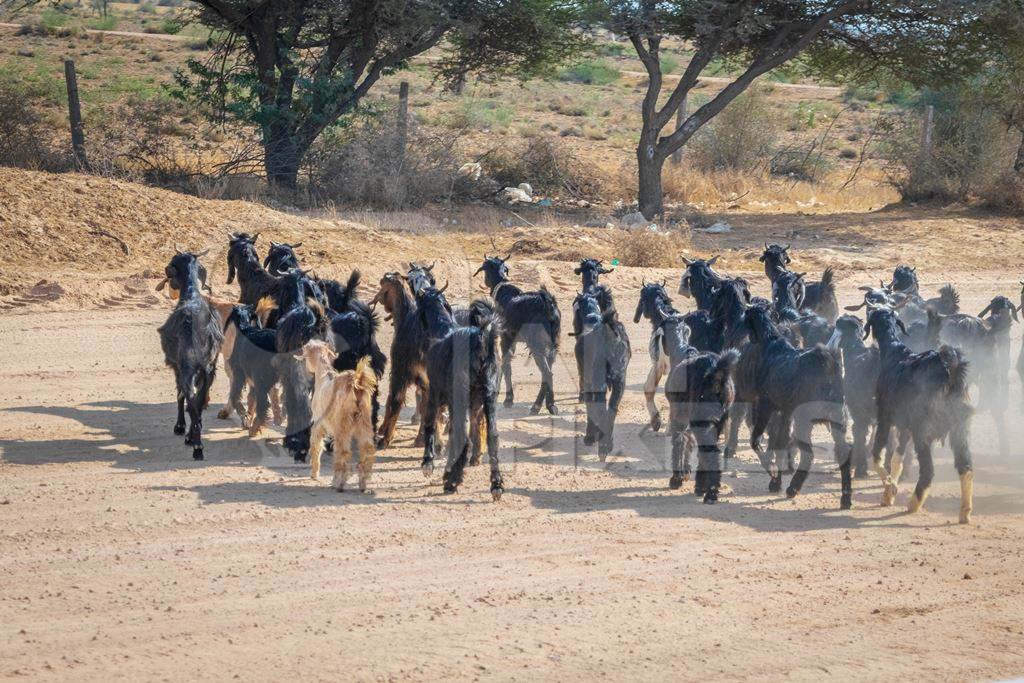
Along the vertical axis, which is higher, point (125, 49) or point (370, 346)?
point (125, 49)

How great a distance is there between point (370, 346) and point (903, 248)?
549 inches

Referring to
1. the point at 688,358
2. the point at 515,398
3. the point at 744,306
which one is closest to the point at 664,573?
the point at 688,358

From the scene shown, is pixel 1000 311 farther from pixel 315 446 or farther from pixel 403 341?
pixel 315 446

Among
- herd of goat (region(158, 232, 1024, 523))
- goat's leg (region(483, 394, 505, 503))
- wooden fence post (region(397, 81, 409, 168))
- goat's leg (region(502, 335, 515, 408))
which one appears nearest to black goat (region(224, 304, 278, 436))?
herd of goat (region(158, 232, 1024, 523))

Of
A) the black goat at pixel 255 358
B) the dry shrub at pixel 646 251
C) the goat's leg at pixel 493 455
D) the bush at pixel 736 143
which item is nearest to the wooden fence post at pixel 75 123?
the dry shrub at pixel 646 251

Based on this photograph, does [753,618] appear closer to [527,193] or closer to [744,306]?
[744,306]

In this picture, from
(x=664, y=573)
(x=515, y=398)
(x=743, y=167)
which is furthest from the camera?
(x=743, y=167)

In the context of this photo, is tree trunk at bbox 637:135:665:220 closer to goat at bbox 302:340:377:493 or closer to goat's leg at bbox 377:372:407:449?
goat's leg at bbox 377:372:407:449

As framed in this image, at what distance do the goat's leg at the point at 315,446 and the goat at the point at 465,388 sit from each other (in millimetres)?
908

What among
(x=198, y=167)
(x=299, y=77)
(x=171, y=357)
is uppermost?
(x=299, y=77)

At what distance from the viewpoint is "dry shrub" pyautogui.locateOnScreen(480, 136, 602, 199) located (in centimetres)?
2658

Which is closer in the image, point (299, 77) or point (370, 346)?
point (370, 346)

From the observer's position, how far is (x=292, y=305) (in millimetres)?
10688

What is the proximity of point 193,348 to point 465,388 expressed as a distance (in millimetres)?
2437
